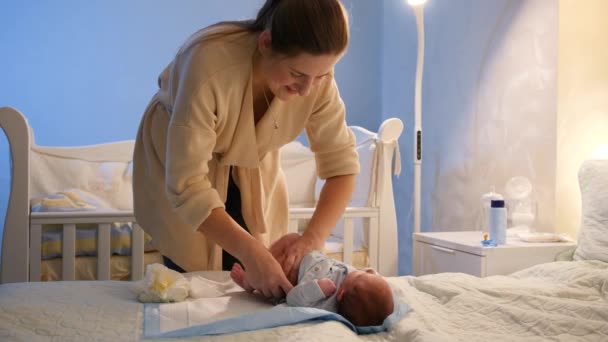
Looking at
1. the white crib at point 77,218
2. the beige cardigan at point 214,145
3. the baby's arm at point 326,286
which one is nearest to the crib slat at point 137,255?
the white crib at point 77,218

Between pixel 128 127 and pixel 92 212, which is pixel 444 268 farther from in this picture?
pixel 128 127

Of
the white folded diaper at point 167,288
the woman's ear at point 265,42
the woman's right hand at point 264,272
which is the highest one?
the woman's ear at point 265,42

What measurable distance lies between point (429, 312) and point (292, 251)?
1.09 feet

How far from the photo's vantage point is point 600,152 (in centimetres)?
219

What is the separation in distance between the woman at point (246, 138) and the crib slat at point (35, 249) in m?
0.95

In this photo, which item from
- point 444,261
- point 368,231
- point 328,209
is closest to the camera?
point 328,209

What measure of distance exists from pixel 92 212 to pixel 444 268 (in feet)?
4.48

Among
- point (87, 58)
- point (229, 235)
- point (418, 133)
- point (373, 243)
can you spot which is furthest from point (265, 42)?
point (87, 58)

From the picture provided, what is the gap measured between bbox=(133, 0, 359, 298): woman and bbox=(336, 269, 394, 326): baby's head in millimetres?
126

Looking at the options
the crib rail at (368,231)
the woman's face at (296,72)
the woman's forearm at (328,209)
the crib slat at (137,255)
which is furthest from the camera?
the crib rail at (368,231)

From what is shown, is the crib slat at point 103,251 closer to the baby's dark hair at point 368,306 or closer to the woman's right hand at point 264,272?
the woman's right hand at point 264,272

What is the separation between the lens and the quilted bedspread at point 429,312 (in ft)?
3.28

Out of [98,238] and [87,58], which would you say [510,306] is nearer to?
[98,238]

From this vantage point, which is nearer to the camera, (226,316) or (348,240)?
(226,316)
